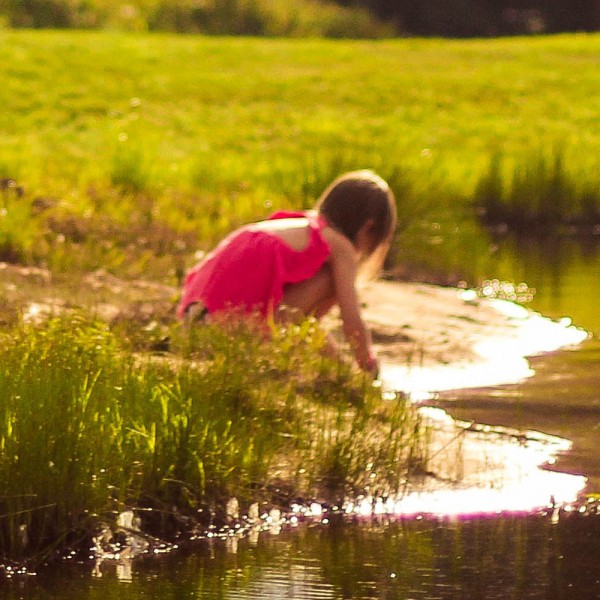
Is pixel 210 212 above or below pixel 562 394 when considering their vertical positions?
above

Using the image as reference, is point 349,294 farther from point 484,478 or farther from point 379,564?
point 379,564

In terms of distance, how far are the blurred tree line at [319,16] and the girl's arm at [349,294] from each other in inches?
869

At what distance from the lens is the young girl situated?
7.74m

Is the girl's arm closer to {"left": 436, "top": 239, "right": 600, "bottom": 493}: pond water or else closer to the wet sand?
Answer: the wet sand

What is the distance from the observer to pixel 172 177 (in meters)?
14.6

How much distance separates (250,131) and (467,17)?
16556 millimetres

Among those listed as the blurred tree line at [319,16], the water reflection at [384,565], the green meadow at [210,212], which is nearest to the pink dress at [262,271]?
the green meadow at [210,212]

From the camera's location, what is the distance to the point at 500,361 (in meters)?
8.59

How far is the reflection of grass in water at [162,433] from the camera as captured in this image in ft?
16.7

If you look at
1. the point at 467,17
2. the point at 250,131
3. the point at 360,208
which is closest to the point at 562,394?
the point at 360,208

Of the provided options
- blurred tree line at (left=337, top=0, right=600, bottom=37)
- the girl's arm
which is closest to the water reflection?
the girl's arm

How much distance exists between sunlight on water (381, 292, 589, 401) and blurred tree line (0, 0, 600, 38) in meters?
20.5

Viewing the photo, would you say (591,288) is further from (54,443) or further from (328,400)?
(54,443)

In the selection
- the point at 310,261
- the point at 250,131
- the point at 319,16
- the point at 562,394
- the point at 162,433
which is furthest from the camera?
the point at 319,16
